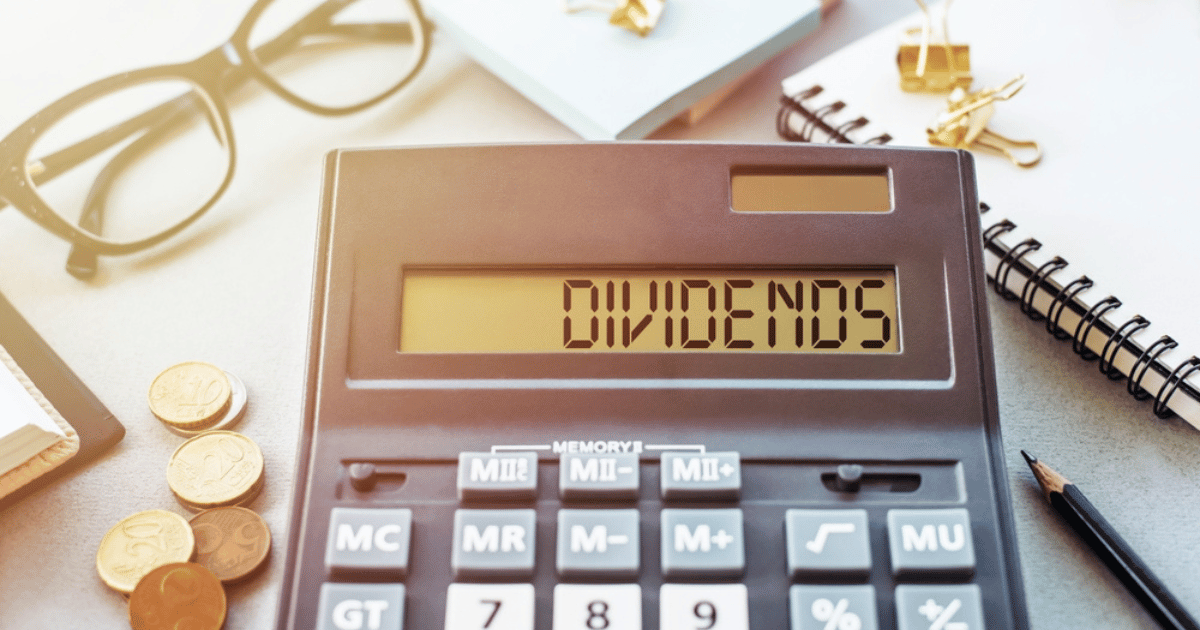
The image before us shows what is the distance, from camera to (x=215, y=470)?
576mm

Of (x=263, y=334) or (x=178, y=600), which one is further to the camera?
(x=263, y=334)

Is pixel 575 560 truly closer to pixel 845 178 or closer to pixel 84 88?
pixel 845 178

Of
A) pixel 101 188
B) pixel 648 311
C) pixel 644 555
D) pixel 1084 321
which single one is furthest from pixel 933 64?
pixel 101 188

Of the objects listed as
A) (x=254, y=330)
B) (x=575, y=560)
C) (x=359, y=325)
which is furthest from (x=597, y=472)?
(x=254, y=330)

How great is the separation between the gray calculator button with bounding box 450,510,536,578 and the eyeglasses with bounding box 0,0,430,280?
377 millimetres

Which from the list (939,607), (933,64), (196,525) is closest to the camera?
(939,607)

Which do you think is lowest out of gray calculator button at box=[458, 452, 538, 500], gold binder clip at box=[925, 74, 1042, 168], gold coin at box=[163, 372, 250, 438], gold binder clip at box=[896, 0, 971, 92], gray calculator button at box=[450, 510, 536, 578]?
gray calculator button at box=[450, 510, 536, 578]

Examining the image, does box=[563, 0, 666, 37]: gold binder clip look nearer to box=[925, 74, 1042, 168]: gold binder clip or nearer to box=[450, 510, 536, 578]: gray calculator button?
box=[925, 74, 1042, 168]: gold binder clip

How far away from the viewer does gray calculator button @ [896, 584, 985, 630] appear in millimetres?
451

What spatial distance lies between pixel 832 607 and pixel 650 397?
14 centimetres

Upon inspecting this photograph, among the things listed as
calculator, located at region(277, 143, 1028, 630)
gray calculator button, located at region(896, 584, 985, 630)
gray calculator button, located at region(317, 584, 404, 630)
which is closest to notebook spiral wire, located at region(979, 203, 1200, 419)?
calculator, located at region(277, 143, 1028, 630)

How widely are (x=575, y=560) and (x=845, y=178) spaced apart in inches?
10.4

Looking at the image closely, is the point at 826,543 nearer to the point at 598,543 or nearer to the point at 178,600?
the point at 598,543

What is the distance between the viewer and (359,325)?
52 cm
